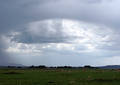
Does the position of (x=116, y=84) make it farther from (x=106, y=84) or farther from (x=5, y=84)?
(x=5, y=84)

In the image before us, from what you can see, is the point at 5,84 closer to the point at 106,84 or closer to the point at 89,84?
the point at 89,84

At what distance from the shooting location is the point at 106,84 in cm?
3828

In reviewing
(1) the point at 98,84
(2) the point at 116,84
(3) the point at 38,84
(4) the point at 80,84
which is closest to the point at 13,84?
(3) the point at 38,84

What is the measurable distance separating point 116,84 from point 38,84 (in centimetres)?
1290

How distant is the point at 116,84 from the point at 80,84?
20.5ft

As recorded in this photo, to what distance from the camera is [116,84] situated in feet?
126

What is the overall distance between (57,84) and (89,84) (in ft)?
17.0

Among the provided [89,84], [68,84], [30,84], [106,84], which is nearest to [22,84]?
[30,84]

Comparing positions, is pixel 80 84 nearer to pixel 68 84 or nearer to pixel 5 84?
pixel 68 84

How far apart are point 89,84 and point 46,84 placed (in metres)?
7.00

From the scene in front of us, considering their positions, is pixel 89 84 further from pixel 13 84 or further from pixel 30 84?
pixel 13 84

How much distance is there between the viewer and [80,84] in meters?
37.0

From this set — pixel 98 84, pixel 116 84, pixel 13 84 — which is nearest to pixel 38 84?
pixel 13 84

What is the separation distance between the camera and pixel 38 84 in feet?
125
